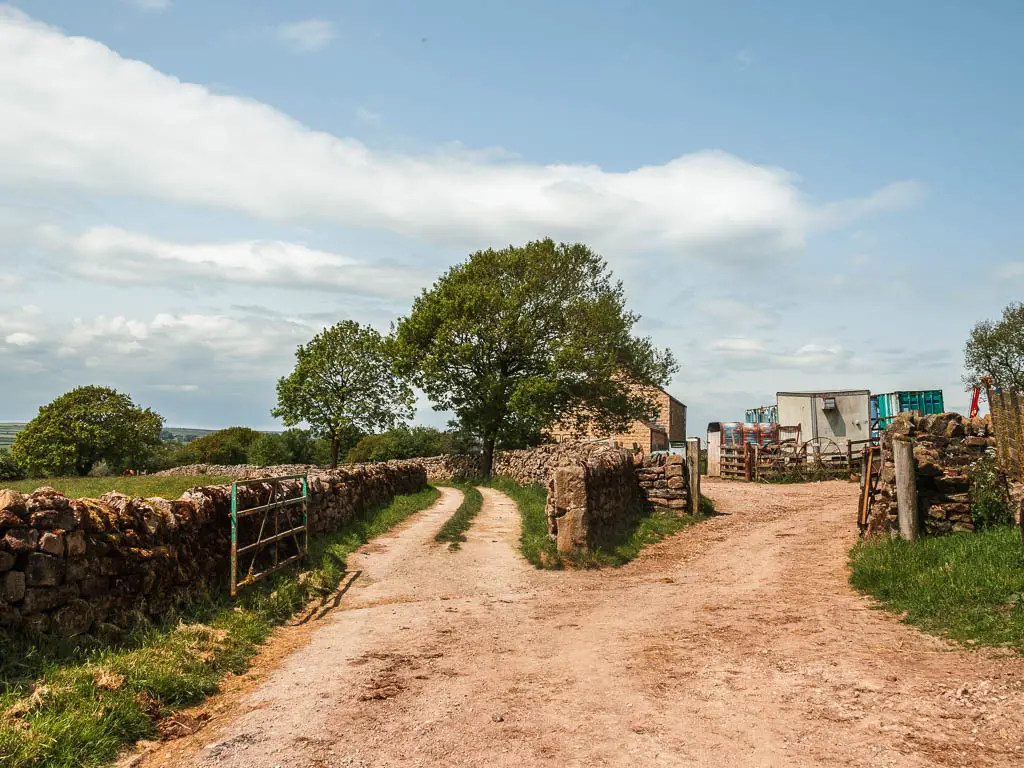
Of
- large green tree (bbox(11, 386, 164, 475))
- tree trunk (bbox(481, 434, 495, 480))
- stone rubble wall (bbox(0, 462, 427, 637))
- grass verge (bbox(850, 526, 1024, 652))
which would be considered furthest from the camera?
large green tree (bbox(11, 386, 164, 475))

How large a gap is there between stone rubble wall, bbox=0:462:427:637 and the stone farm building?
2771 cm

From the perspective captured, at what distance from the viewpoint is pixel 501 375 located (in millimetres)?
34750

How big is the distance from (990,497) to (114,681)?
1293cm

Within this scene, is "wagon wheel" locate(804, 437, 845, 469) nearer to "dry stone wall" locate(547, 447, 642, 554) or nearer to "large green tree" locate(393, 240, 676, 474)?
"large green tree" locate(393, 240, 676, 474)

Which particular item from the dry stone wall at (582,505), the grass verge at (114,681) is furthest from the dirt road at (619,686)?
the dry stone wall at (582,505)

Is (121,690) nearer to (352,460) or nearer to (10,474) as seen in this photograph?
(10,474)

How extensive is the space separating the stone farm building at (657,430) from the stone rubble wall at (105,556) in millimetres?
27705

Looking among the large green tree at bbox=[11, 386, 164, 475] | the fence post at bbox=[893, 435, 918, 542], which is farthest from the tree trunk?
the large green tree at bbox=[11, 386, 164, 475]

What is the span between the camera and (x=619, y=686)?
6699 mm

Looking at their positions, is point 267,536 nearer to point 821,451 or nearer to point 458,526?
point 458,526

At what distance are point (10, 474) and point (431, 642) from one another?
175 feet

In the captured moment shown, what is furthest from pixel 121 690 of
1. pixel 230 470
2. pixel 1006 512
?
pixel 230 470

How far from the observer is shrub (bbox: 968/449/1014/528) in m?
12.0

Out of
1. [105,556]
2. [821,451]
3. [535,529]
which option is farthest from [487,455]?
[105,556]
